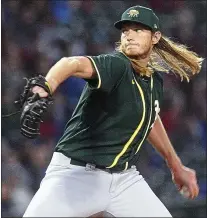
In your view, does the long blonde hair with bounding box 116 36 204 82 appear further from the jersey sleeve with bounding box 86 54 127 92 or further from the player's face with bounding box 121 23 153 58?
the jersey sleeve with bounding box 86 54 127 92

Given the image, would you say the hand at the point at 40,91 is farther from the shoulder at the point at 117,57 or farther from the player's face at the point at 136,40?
the player's face at the point at 136,40

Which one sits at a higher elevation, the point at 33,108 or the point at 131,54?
the point at 131,54

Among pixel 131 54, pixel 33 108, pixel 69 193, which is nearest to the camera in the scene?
pixel 33 108

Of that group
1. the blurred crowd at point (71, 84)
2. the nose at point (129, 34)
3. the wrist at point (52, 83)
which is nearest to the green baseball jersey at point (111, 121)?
the nose at point (129, 34)

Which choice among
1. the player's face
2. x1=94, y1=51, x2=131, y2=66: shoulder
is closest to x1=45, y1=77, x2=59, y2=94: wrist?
x1=94, y1=51, x2=131, y2=66: shoulder

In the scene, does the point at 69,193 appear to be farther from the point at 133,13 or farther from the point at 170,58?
the point at 170,58

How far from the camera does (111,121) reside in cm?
362

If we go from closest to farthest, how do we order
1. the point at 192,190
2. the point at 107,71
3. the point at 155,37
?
the point at 107,71
the point at 155,37
the point at 192,190

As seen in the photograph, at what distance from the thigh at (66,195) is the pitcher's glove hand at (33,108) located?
0.58 metres

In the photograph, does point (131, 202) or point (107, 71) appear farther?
point (131, 202)

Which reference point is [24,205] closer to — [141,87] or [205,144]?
[205,144]

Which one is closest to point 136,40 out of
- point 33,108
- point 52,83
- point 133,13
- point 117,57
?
point 133,13

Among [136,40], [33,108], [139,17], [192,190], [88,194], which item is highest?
[139,17]

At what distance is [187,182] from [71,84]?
337cm
